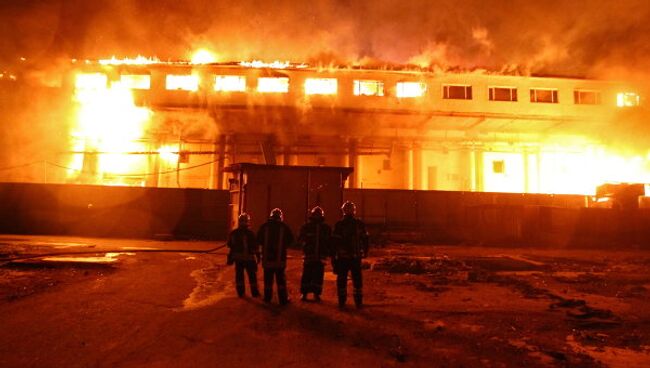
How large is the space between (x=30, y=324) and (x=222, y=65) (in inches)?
758

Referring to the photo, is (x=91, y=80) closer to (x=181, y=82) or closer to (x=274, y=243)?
(x=181, y=82)

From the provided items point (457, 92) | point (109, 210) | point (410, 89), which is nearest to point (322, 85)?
point (410, 89)

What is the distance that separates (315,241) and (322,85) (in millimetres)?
17557

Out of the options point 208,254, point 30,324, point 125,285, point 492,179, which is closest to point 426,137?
point 492,179

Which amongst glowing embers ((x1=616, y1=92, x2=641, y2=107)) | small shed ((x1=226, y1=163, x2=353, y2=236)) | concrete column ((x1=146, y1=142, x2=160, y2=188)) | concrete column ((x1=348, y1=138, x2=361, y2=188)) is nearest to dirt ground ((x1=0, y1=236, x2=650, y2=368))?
small shed ((x1=226, y1=163, x2=353, y2=236))

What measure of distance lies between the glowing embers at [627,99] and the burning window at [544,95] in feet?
13.0

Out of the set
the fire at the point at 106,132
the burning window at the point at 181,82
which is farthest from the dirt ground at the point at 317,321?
the burning window at the point at 181,82

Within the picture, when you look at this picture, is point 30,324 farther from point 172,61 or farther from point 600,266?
point 172,61

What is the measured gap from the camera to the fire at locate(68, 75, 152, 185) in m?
20.6

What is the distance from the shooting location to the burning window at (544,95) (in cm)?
2236

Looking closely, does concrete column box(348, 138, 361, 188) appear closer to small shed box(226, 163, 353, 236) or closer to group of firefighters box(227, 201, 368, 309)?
small shed box(226, 163, 353, 236)

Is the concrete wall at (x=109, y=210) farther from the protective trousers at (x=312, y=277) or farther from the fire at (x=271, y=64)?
the protective trousers at (x=312, y=277)

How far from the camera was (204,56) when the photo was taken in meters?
Result: 22.1

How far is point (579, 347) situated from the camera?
3701 millimetres
